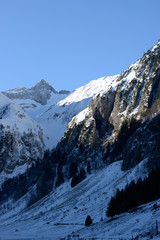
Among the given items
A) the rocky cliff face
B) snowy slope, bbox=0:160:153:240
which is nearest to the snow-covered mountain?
the rocky cliff face

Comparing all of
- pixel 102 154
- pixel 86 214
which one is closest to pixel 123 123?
pixel 102 154

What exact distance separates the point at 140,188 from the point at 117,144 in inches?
2431

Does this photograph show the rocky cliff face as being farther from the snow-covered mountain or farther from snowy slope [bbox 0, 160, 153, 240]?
snowy slope [bbox 0, 160, 153, 240]

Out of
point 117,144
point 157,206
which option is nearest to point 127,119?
point 117,144

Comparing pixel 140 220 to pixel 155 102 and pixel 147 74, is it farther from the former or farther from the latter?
pixel 147 74

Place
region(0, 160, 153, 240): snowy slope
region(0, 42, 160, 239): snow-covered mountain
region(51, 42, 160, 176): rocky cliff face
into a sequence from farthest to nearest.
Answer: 1. region(51, 42, 160, 176): rocky cliff face
2. region(0, 42, 160, 239): snow-covered mountain
3. region(0, 160, 153, 240): snowy slope

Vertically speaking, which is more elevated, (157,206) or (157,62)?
(157,62)

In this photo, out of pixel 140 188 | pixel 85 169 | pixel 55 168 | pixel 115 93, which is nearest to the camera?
pixel 140 188

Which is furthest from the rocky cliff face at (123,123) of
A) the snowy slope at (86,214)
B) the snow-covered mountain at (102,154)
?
the snowy slope at (86,214)

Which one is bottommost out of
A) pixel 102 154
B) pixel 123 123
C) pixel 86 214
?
pixel 86 214

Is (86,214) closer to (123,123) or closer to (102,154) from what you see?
(123,123)

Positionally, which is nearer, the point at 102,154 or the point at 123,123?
the point at 123,123

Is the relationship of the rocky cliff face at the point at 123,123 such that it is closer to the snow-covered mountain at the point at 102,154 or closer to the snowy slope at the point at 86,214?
the snow-covered mountain at the point at 102,154

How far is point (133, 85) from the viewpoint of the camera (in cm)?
11494
